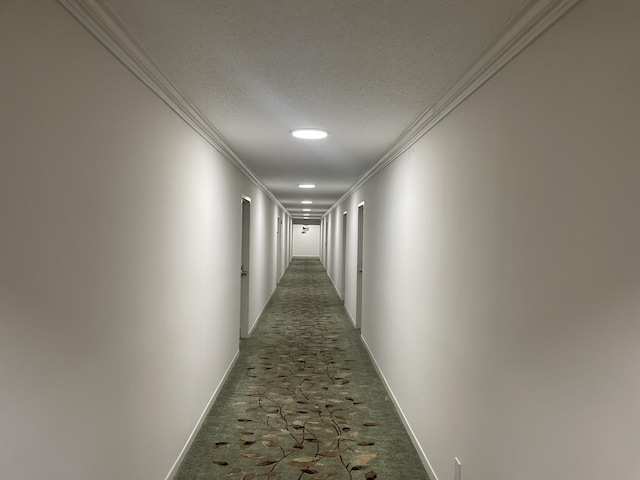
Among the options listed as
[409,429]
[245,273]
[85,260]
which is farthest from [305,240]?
[85,260]

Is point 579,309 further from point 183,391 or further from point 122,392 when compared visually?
point 183,391

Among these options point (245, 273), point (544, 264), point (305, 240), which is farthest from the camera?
point (305, 240)

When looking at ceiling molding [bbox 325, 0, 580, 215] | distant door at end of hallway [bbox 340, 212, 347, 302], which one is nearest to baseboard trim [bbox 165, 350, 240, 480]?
ceiling molding [bbox 325, 0, 580, 215]

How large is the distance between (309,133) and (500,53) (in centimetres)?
195

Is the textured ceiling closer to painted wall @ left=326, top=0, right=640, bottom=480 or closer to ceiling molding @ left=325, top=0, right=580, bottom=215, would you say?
ceiling molding @ left=325, top=0, right=580, bottom=215

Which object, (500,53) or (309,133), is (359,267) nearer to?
(309,133)

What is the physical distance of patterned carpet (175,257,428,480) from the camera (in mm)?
2961

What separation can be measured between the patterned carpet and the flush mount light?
8.12 ft

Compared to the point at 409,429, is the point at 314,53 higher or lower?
higher

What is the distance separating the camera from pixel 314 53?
1976mm

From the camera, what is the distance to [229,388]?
451cm

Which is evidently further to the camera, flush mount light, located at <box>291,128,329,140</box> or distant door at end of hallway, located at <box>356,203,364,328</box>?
A: distant door at end of hallway, located at <box>356,203,364,328</box>

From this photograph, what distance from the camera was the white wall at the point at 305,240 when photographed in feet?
87.9

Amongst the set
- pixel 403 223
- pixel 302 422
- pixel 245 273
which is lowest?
pixel 302 422
